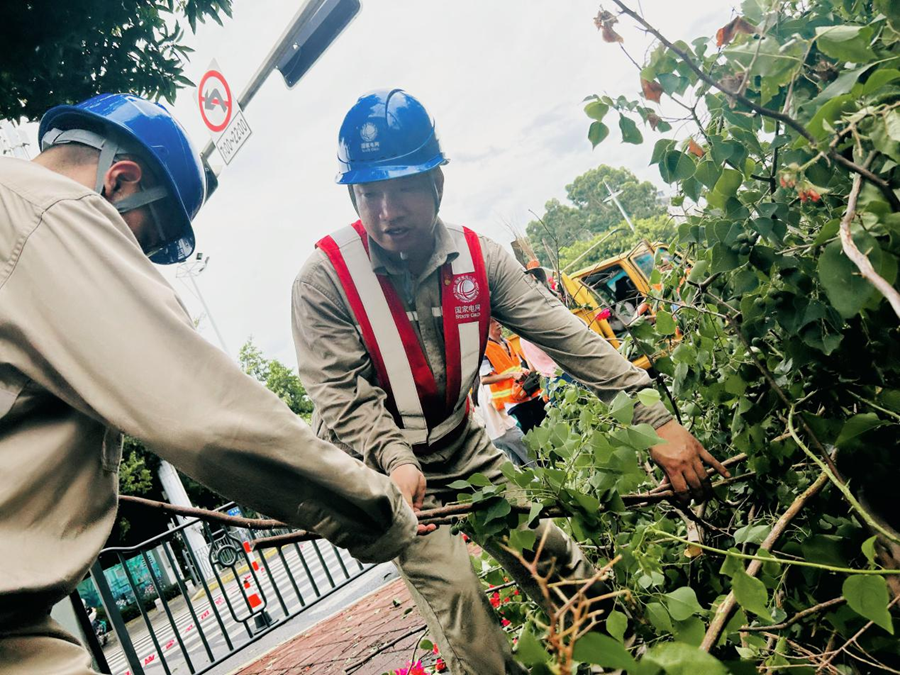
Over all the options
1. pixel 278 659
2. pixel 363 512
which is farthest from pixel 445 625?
pixel 278 659

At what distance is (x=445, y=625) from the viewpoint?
207 cm

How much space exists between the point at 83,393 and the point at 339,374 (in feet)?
3.98

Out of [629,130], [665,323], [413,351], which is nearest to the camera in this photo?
[629,130]

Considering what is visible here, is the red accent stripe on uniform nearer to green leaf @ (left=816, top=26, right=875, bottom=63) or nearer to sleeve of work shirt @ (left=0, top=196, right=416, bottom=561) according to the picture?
sleeve of work shirt @ (left=0, top=196, right=416, bottom=561)

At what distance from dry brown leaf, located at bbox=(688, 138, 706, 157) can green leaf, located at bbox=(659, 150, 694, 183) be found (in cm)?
17

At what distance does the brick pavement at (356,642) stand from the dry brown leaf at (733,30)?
2.80 meters

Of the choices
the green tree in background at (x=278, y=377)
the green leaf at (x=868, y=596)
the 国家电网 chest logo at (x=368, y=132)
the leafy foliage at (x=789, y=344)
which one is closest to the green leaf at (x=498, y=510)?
the leafy foliage at (x=789, y=344)

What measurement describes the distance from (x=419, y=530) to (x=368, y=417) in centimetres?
77

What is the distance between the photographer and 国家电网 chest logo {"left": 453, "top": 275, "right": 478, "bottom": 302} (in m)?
2.40

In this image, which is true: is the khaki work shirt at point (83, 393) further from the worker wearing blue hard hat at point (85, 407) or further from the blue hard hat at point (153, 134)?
the blue hard hat at point (153, 134)

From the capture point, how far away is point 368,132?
2.40 metres

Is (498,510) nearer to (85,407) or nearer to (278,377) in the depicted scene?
(85,407)

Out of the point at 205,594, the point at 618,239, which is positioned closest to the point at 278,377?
the point at 205,594

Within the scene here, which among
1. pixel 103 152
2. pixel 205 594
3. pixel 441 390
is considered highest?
pixel 103 152
